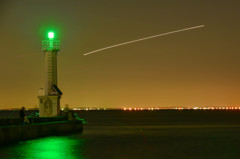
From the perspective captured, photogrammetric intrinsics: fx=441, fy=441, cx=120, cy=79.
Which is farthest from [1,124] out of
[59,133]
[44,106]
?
[44,106]

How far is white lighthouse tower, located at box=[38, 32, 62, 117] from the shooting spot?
128ft

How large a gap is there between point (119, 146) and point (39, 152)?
6.01m

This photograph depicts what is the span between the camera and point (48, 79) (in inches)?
1556

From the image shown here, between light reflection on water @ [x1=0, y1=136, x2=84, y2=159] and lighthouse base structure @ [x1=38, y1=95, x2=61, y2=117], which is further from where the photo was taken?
lighthouse base structure @ [x1=38, y1=95, x2=61, y2=117]

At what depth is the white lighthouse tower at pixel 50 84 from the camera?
128 feet

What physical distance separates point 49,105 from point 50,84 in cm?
188

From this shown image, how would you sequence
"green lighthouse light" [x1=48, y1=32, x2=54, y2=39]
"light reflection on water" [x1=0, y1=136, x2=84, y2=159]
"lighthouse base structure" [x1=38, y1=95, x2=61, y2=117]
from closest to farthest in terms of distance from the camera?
"light reflection on water" [x1=0, y1=136, x2=84, y2=159] < "lighthouse base structure" [x1=38, y1=95, x2=61, y2=117] < "green lighthouse light" [x1=48, y1=32, x2=54, y2=39]

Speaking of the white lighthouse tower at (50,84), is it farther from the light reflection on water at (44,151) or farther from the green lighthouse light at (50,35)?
the light reflection on water at (44,151)

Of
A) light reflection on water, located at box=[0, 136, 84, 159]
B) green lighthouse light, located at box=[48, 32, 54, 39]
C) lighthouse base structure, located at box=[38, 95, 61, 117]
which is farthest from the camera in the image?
green lighthouse light, located at box=[48, 32, 54, 39]

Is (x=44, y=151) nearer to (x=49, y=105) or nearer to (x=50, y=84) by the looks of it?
(x=49, y=105)

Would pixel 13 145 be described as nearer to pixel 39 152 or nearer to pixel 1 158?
pixel 39 152

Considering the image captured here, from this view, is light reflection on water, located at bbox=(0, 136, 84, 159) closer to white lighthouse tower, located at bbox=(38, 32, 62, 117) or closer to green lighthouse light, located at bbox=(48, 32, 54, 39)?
white lighthouse tower, located at bbox=(38, 32, 62, 117)

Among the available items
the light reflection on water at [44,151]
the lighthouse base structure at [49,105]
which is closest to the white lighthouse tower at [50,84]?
the lighthouse base structure at [49,105]

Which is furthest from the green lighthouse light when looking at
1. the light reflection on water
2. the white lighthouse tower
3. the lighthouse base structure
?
the light reflection on water
